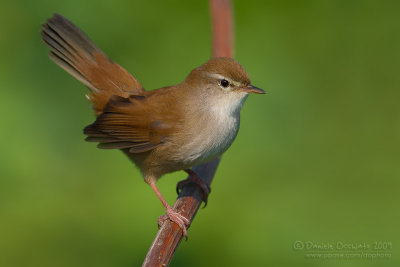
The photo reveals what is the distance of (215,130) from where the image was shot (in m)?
3.79

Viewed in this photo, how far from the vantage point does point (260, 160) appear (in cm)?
451

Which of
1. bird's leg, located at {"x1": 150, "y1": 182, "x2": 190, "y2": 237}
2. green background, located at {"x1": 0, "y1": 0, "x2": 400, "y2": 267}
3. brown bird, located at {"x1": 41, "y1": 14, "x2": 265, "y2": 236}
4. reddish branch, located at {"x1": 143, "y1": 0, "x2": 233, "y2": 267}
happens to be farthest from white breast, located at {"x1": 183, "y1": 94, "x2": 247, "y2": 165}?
green background, located at {"x1": 0, "y1": 0, "x2": 400, "y2": 267}

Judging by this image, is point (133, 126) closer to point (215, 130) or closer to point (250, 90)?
point (215, 130)

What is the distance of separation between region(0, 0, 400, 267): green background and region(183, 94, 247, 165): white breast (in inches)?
23.5

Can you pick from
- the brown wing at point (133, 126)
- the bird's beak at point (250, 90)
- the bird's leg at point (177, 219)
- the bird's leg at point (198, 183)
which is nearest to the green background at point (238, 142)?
the bird's leg at point (198, 183)

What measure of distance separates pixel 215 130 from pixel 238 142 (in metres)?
0.87

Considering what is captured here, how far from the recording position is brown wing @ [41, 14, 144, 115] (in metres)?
4.29

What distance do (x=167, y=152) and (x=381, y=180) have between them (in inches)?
60.5

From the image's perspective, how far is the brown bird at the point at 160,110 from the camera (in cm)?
382

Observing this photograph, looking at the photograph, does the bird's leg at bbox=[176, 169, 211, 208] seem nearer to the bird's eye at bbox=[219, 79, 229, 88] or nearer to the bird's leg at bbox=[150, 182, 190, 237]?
the bird's leg at bbox=[150, 182, 190, 237]

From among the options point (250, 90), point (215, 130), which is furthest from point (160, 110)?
point (250, 90)

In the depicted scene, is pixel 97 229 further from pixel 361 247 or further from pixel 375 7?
pixel 375 7

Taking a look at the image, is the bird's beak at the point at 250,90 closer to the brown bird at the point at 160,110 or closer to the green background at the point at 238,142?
the brown bird at the point at 160,110

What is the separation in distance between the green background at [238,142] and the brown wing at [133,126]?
0.51 metres
